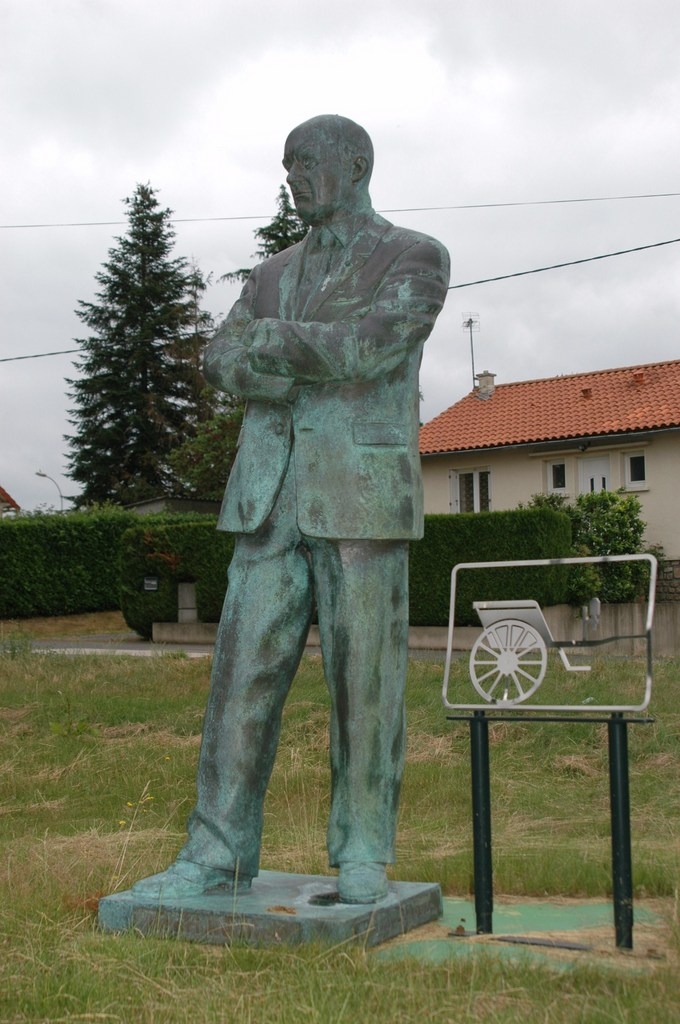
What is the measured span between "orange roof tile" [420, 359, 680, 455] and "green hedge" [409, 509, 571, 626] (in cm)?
834

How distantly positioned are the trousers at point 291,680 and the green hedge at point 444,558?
16.2 m

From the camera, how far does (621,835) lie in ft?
12.9

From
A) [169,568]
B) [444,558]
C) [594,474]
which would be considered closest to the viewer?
[444,558]

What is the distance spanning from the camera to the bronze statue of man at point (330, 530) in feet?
13.7

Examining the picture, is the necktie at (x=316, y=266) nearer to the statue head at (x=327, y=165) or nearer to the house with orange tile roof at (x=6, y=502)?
the statue head at (x=327, y=165)

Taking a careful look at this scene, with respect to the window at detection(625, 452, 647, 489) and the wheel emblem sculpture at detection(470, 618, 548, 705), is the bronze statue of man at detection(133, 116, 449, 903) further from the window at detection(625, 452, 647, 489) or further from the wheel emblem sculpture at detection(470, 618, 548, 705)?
the window at detection(625, 452, 647, 489)

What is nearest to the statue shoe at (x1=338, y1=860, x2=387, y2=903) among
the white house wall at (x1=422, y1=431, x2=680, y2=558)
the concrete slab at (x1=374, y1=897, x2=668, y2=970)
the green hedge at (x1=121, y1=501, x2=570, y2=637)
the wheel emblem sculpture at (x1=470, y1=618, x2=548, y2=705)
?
the concrete slab at (x1=374, y1=897, x2=668, y2=970)

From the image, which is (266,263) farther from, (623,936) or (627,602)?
(627,602)

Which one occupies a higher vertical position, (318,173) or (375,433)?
(318,173)

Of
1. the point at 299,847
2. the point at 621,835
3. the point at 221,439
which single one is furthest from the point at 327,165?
the point at 221,439

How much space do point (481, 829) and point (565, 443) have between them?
26.7 m

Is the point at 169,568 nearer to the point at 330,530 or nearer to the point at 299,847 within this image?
the point at 299,847

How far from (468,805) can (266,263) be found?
13.5 ft

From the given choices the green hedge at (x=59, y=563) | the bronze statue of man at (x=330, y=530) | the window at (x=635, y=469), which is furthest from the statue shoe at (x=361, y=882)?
the window at (x=635, y=469)
